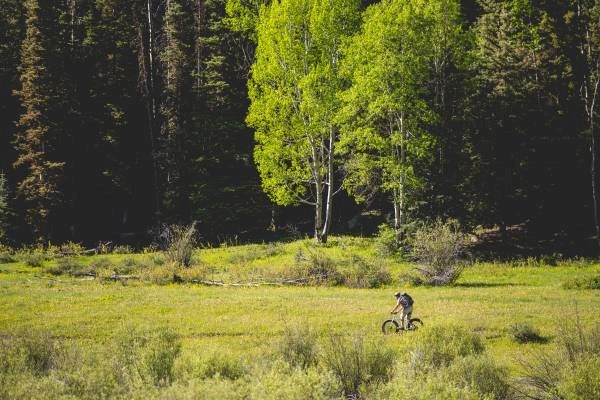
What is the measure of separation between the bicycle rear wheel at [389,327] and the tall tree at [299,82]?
17.6m

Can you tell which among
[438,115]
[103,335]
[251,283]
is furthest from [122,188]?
[103,335]

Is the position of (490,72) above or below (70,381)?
above

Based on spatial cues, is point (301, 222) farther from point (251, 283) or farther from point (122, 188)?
point (251, 283)

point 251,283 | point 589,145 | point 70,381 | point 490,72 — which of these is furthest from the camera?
point 490,72

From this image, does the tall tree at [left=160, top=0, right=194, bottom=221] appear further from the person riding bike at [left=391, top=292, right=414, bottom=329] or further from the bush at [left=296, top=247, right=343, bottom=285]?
the person riding bike at [left=391, top=292, right=414, bottom=329]

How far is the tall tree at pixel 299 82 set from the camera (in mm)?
31828

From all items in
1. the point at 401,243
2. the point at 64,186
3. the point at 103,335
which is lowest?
the point at 103,335

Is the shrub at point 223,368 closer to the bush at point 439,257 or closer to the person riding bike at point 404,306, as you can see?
the person riding bike at point 404,306

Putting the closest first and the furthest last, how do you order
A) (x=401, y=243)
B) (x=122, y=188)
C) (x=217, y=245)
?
1. (x=401, y=243)
2. (x=217, y=245)
3. (x=122, y=188)

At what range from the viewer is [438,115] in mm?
30047

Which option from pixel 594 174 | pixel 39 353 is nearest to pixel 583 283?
pixel 594 174

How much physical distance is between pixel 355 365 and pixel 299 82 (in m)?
24.8

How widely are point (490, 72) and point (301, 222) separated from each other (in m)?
19.4

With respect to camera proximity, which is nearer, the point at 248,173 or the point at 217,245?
the point at 217,245
